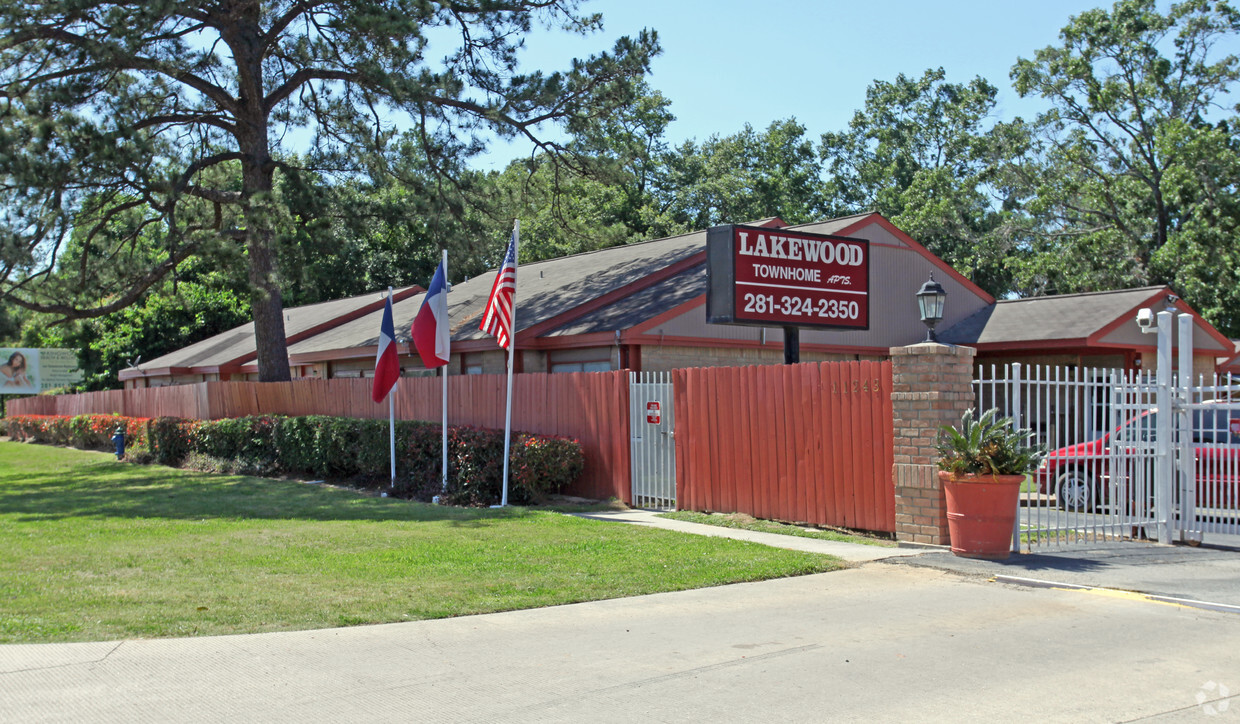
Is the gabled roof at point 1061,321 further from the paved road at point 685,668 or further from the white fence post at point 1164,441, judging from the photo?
the paved road at point 685,668

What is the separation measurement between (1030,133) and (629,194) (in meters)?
17.7

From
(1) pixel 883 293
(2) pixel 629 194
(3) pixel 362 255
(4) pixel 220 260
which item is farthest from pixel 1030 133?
(4) pixel 220 260

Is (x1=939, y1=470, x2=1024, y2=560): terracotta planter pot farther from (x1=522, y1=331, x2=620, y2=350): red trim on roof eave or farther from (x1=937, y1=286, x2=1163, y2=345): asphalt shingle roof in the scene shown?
(x1=937, y1=286, x2=1163, y2=345): asphalt shingle roof

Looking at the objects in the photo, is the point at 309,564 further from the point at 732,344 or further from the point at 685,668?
the point at 732,344

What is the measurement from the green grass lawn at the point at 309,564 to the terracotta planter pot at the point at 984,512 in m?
1.37

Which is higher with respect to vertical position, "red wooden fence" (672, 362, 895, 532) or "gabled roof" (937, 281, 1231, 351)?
"gabled roof" (937, 281, 1231, 351)

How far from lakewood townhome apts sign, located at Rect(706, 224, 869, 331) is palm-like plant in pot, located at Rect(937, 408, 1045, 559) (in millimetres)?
4311

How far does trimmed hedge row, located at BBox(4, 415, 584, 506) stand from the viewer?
15.5m

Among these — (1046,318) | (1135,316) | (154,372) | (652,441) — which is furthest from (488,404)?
(154,372)

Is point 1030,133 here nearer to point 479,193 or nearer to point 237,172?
point 479,193

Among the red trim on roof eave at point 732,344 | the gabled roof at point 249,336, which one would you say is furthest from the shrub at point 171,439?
the red trim on roof eave at point 732,344

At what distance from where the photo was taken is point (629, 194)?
157 feet

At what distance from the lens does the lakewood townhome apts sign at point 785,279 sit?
1372 cm

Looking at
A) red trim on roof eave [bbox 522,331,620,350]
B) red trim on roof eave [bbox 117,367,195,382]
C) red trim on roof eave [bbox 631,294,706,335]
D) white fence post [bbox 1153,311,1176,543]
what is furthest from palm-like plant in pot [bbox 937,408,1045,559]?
red trim on roof eave [bbox 117,367,195,382]
